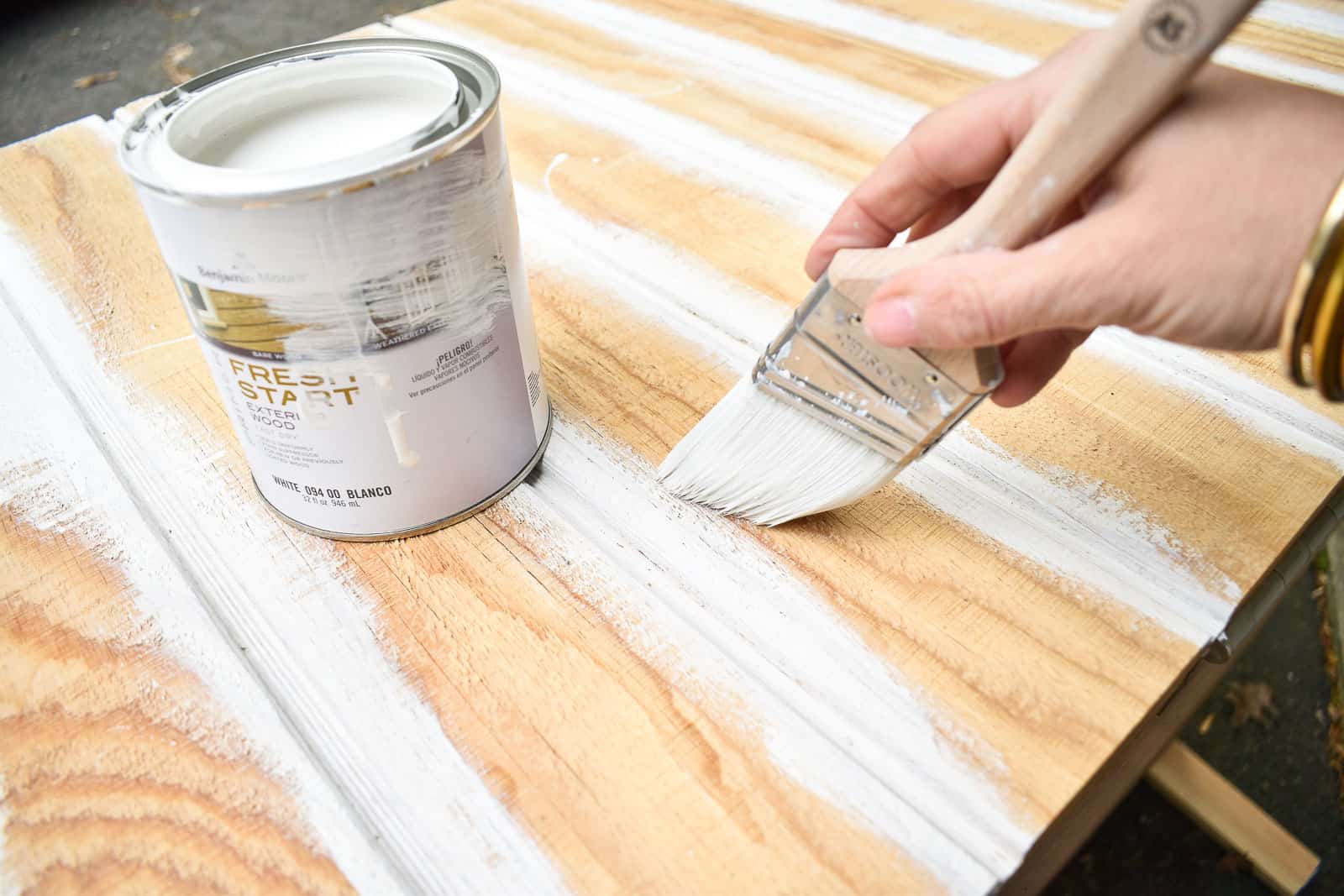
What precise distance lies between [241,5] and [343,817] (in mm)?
3642

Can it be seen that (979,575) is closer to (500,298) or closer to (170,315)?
(500,298)

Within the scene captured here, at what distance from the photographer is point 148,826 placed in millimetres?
550

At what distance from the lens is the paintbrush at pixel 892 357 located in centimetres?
49

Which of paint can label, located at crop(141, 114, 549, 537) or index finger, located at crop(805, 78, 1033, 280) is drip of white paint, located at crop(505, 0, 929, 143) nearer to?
index finger, located at crop(805, 78, 1033, 280)

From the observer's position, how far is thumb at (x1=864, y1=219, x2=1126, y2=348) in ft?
1.73

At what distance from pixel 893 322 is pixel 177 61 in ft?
10.8

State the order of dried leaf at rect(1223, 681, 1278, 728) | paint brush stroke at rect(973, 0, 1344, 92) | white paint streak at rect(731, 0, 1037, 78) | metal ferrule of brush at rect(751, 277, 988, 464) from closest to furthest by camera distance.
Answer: metal ferrule of brush at rect(751, 277, 988, 464), paint brush stroke at rect(973, 0, 1344, 92), white paint streak at rect(731, 0, 1037, 78), dried leaf at rect(1223, 681, 1278, 728)

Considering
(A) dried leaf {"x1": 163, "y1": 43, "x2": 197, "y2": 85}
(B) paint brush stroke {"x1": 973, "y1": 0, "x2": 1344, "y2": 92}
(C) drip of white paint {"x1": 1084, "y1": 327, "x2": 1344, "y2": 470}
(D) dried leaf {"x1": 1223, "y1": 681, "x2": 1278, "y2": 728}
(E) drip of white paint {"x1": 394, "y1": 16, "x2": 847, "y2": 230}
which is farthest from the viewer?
(A) dried leaf {"x1": 163, "y1": 43, "x2": 197, "y2": 85}

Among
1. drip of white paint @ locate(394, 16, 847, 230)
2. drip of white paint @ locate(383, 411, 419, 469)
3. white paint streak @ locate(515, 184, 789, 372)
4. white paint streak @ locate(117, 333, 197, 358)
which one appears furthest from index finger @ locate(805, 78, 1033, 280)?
white paint streak @ locate(117, 333, 197, 358)

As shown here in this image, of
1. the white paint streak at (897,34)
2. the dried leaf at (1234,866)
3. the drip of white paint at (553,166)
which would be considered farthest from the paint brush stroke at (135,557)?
the dried leaf at (1234,866)

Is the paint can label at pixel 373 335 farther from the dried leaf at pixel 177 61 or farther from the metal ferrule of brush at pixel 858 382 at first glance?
the dried leaf at pixel 177 61

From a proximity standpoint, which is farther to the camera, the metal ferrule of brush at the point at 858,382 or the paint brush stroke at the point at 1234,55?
the paint brush stroke at the point at 1234,55

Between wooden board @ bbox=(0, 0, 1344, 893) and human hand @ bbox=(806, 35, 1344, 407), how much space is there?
0.20 meters

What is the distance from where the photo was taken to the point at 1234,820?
1.20 metres
